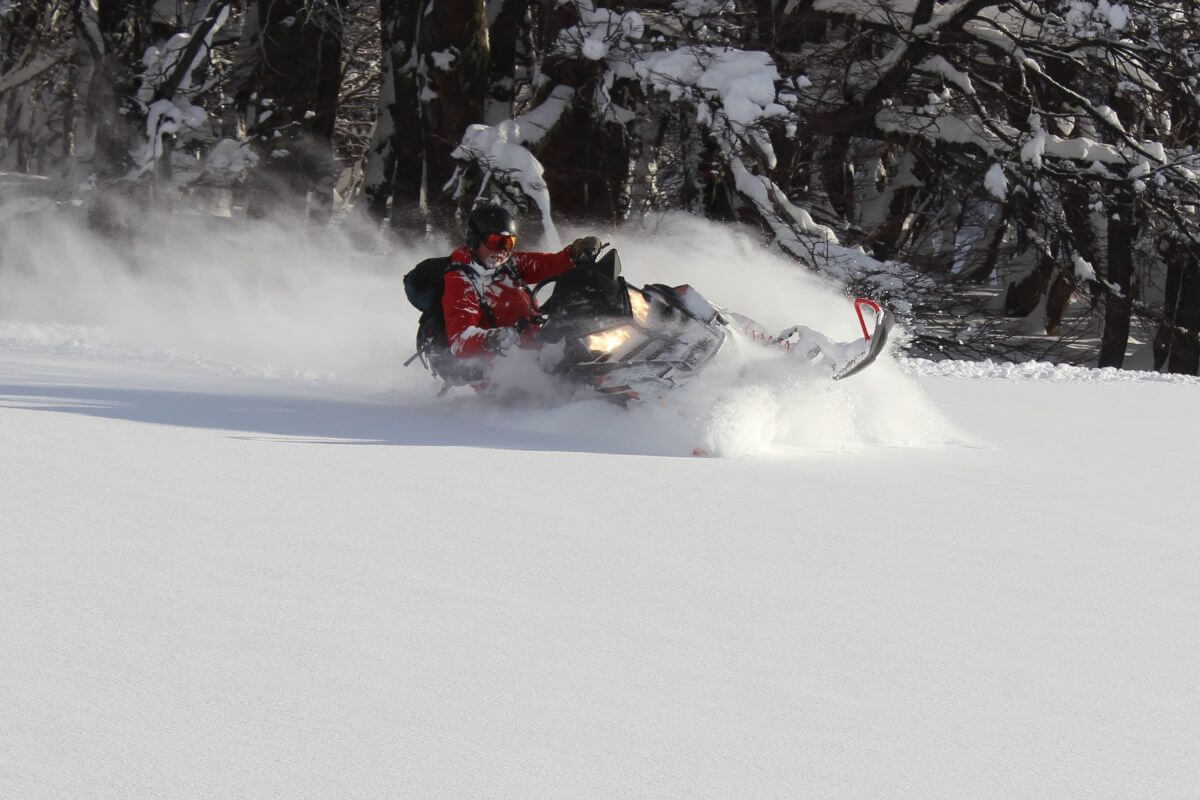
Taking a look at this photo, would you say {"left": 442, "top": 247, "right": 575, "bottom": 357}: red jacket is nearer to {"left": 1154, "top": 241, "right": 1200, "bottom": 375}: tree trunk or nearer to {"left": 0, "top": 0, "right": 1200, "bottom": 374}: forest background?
{"left": 0, "top": 0, "right": 1200, "bottom": 374}: forest background

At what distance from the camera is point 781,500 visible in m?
5.10

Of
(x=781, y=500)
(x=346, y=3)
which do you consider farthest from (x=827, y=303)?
(x=346, y=3)

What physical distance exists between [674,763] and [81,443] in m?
3.53

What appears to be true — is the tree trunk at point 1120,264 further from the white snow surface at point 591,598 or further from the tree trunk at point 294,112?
the white snow surface at point 591,598

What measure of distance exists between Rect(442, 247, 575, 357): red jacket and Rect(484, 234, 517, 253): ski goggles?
15cm

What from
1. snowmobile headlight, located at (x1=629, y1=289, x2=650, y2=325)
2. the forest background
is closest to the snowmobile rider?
snowmobile headlight, located at (x1=629, y1=289, x2=650, y2=325)

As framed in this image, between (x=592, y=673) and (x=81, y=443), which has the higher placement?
(x=592, y=673)

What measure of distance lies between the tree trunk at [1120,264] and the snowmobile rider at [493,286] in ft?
31.6

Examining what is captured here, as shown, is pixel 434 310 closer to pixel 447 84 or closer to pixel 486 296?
pixel 486 296

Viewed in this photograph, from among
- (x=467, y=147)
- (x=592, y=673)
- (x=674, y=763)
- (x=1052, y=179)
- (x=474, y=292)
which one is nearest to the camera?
(x=674, y=763)

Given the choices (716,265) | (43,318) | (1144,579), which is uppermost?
(1144,579)

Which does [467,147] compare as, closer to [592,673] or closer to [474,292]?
[474,292]

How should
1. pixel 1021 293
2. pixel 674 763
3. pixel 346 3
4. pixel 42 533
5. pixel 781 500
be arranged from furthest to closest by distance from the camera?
pixel 1021 293 → pixel 346 3 → pixel 781 500 → pixel 42 533 → pixel 674 763

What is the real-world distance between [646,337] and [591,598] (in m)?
3.31
